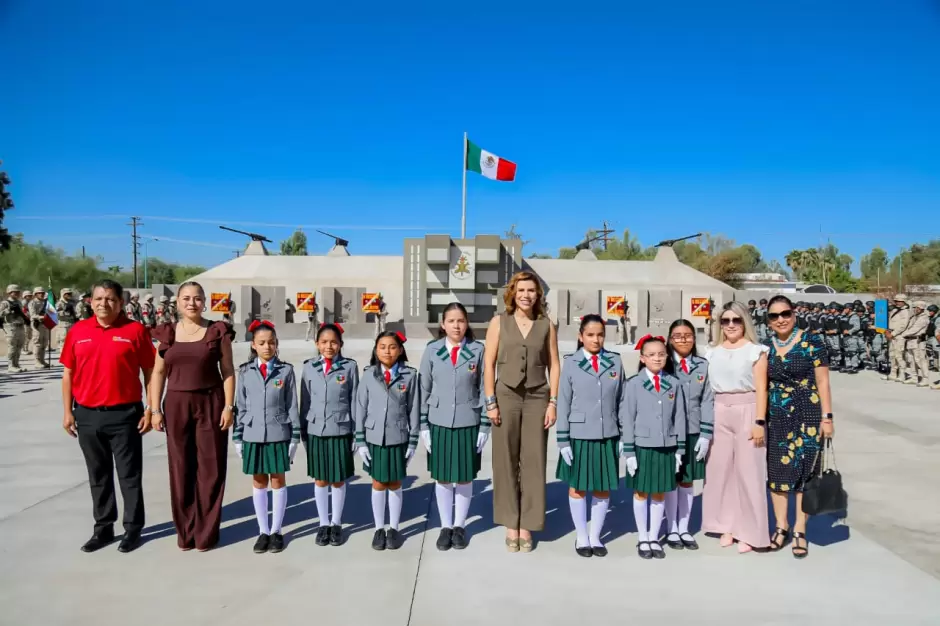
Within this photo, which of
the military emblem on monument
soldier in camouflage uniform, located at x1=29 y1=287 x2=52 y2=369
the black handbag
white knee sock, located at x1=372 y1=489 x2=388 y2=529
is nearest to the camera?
the black handbag

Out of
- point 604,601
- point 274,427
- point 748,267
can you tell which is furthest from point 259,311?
point 748,267

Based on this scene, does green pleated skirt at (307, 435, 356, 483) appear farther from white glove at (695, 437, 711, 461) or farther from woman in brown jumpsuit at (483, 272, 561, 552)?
white glove at (695, 437, 711, 461)

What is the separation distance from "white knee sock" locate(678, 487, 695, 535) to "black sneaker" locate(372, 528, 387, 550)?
1905 mm

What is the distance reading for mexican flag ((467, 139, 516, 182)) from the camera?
22.1m

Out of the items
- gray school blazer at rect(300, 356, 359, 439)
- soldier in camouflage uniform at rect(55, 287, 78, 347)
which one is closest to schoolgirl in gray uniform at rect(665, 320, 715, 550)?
gray school blazer at rect(300, 356, 359, 439)

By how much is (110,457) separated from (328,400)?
4.58ft

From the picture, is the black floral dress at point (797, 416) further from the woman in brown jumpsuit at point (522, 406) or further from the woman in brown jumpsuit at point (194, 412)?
the woman in brown jumpsuit at point (194, 412)

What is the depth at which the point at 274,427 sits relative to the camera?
145 inches

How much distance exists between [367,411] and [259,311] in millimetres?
20118

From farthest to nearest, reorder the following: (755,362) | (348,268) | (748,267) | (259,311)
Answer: (748,267)
(348,268)
(259,311)
(755,362)

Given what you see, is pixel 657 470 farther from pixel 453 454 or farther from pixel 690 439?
pixel 453 454

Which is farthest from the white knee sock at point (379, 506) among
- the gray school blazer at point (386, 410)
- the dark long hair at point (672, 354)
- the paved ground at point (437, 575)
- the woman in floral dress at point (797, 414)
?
the woman in floral dress at point (797, 414)

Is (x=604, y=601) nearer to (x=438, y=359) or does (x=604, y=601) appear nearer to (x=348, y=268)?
(x=438, y=359)

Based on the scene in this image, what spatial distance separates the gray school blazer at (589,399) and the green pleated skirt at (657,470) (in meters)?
0.24
